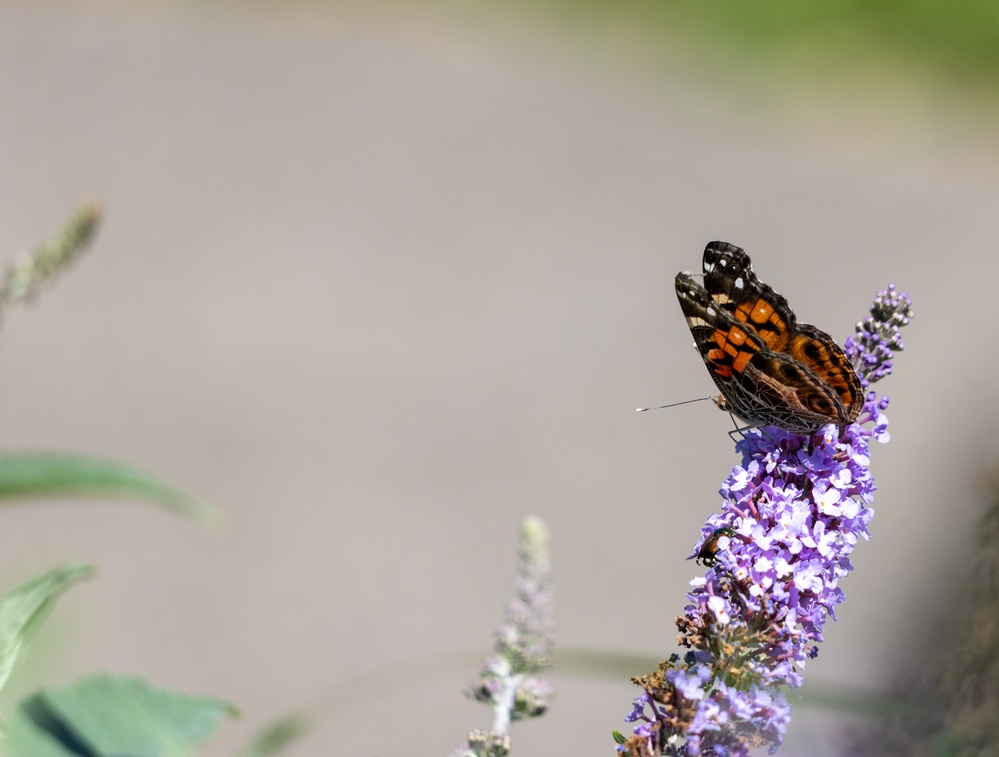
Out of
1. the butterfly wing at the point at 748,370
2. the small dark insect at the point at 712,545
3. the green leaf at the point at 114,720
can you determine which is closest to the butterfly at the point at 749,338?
the butterfly wing at the point at 748,370

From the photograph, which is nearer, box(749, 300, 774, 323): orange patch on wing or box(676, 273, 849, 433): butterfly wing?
box(676, 273, 849, 433): butterfly wing

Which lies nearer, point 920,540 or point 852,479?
point 852,479

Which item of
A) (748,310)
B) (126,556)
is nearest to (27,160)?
(126,556)

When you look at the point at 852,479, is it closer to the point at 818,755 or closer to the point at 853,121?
the point at 818,755

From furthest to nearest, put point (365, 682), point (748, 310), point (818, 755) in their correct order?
point (365, 682) < point (748, 310) < point (818, 755)

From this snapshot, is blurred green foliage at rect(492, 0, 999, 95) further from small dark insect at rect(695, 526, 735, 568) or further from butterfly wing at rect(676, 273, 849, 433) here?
small dark insect at rect(695, 526, 735, 568)

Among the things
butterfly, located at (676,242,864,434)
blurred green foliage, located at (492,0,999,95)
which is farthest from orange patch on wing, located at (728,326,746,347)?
blurred green foliage, located at (492,0,999,95)

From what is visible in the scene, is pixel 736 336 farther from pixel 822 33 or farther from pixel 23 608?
pixel 822 33

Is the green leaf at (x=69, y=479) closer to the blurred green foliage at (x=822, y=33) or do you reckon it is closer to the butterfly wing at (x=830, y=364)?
the butterfly wing at (x=830, y=364)
